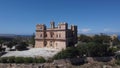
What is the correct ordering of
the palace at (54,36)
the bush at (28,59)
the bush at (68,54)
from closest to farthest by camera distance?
the bush at (28,59) → the bush at (68,54) → the palace at (54,36)

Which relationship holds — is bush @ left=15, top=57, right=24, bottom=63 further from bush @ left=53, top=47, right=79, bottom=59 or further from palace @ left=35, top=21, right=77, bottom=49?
palace @ left=35, top=21, right=77, bottom=49

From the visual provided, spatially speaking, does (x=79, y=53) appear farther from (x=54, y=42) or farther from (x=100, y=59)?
→ (x=54, y=42)

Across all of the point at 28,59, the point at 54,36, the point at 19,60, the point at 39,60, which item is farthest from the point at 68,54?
the point at 54,36

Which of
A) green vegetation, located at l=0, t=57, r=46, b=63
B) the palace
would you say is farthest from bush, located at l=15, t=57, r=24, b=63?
the palace

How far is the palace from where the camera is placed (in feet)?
126

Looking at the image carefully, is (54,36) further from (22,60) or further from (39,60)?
(22,60)

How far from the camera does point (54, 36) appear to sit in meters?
40.2

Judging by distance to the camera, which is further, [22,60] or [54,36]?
[54,36]

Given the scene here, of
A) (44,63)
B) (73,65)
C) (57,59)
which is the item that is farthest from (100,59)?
(44,63)

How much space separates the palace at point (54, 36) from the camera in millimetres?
38500

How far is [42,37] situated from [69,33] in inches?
238

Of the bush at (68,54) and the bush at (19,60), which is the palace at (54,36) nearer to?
the bush at (68,54)

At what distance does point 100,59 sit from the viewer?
101ft

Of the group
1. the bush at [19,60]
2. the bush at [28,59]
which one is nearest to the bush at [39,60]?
the bush at [28,59]
